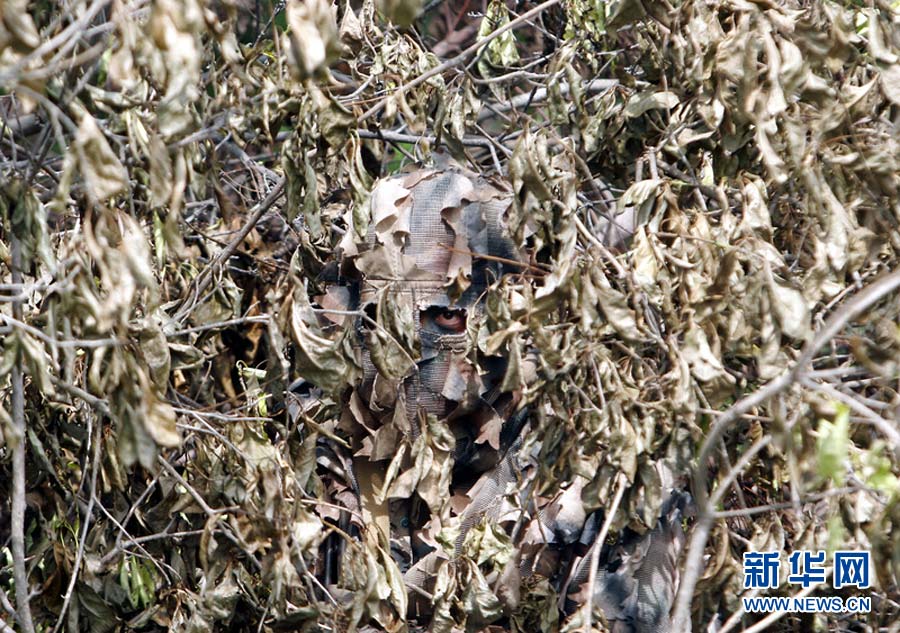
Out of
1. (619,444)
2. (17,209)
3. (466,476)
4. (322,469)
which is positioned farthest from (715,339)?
(17,209)

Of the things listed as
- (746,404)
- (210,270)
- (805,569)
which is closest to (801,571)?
(805,569)

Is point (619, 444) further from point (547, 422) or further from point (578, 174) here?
point (578, 174)

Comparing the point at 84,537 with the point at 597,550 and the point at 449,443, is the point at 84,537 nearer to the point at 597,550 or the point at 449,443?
the point at 449,443

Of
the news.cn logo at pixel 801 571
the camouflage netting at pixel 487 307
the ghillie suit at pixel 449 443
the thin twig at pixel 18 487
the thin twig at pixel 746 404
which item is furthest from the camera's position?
the ghillie suit at pixel 449 443

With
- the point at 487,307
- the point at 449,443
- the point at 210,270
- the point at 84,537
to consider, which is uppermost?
the point at 210,270

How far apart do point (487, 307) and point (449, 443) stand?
38 cm

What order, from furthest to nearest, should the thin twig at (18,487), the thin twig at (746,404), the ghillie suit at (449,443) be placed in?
1. the ghillie suit at (449,443)
2. the thin twig at (18,487)
3. the thin twig at (746,404)

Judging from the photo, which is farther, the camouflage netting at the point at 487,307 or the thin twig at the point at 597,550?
the thin twig at the point at 597,550

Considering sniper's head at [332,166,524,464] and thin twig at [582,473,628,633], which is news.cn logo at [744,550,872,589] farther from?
sniper's head at [332,166,524,464]

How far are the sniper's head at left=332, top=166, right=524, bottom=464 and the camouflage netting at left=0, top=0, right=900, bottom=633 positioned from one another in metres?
0.07

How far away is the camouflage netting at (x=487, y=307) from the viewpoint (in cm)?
174

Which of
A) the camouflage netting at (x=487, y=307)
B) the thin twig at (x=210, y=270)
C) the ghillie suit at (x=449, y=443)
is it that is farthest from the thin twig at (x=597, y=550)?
the thin twig at (x=210, y=270)

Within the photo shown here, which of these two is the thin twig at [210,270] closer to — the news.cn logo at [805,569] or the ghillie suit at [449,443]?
the ghillie suit at [449,443]

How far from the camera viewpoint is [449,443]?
237 cm
